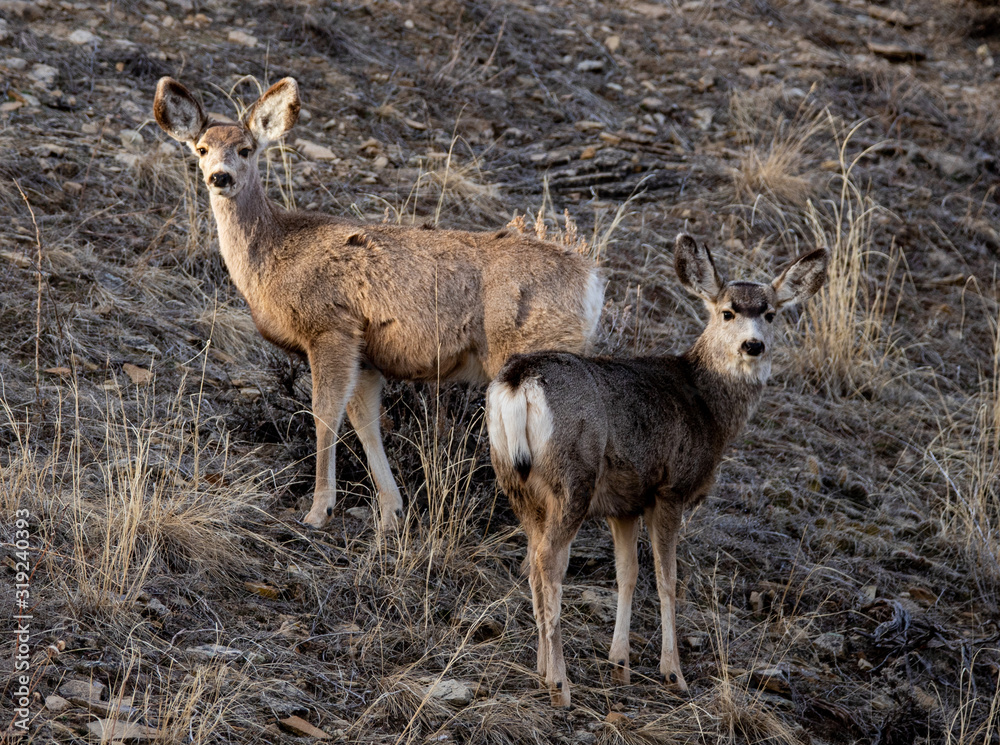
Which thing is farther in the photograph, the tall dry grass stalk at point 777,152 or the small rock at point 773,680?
the tall dry grass stalk at point 777,152

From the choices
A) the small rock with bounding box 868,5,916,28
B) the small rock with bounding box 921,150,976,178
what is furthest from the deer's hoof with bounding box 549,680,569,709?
the small rock with bounding box 868,5,916,28

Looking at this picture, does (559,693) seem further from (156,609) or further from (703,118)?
(703,118)

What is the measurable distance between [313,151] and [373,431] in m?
4.19

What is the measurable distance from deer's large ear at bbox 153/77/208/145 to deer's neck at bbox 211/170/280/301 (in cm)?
43

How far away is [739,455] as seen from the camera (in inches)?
296

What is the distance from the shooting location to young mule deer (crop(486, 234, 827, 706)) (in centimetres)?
448

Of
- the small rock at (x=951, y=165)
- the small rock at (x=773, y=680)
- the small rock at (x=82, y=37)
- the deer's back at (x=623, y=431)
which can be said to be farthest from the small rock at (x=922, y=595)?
the small rock at (x=82, y=37)

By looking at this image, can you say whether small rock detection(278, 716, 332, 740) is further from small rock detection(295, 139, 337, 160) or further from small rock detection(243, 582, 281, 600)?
small rock detection(295, 139, 337, 160)

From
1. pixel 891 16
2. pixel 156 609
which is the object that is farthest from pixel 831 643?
pixel 891 16

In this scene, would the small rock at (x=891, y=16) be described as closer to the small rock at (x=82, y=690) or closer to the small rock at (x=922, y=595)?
the small rock at (x=922, y=595)

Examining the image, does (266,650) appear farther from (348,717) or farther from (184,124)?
(184,124)

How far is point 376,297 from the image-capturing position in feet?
19.4

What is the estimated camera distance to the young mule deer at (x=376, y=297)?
5.71 meters

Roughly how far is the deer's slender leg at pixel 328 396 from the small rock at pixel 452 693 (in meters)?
1.49
